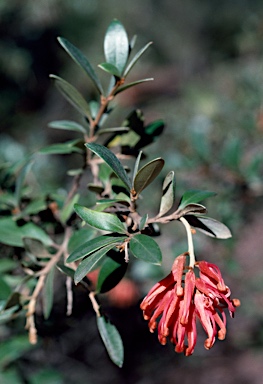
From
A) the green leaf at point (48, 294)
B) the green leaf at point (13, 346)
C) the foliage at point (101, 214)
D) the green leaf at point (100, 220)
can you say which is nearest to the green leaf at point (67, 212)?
the foliage at point (101, 214)

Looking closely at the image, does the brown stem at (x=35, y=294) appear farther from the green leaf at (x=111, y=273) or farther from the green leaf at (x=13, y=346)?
the green leaf at (x=13, y=346)

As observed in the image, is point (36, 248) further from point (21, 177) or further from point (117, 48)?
point (117, 48)

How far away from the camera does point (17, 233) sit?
30.7 inches

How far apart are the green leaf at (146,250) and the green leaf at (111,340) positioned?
0.53ft

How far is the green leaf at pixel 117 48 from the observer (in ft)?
2.10

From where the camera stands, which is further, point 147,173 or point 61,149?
point 61,149

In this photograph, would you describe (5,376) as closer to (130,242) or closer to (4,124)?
(130,242)

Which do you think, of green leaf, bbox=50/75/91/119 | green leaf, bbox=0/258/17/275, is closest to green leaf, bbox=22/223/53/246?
green leaf, bbox=0/258/17/275

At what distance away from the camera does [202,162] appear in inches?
50.1

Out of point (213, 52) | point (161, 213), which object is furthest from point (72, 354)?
point (213, 52)

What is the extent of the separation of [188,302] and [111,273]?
0.51ft

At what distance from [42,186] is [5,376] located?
1.82ft

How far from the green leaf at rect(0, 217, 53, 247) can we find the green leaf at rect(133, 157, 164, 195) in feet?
0.89

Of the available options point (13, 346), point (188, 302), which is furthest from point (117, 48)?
point (13, 346)
